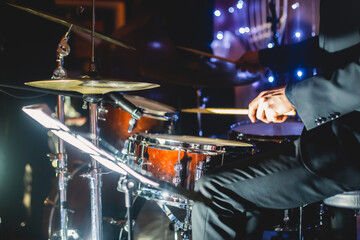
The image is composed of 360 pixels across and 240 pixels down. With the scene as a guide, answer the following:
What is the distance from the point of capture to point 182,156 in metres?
1.77

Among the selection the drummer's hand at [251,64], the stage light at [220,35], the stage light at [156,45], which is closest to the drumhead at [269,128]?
the drummer's hand at [251,64]

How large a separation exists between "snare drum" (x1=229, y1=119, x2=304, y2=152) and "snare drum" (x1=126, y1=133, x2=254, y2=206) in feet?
0.78

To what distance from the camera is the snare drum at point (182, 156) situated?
5.61 ft

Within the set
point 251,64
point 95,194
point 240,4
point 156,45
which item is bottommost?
point 95,194

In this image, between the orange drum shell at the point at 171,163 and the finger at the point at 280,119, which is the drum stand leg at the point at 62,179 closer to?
the orange drum shell at the point at 171,163

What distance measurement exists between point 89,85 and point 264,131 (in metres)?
1.34

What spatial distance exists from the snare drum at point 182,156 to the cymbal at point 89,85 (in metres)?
0.40

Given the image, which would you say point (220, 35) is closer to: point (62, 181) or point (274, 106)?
point (62, 181)

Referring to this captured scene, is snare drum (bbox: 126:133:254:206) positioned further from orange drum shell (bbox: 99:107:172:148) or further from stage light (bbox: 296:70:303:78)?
stage light (bbox: 296:70:303:78)

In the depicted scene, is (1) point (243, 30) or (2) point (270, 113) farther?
(1) point (243, 30)

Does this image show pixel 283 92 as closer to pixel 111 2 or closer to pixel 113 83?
pixel 113 83

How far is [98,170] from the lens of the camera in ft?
5.56

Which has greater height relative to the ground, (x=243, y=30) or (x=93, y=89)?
(x=243, y=30)

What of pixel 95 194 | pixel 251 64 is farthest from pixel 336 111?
pixel 251 64
